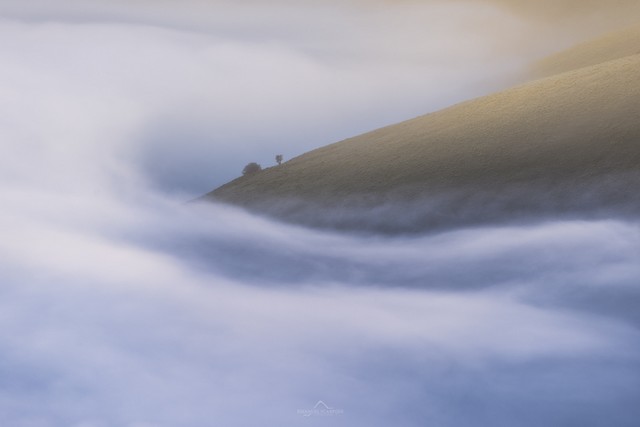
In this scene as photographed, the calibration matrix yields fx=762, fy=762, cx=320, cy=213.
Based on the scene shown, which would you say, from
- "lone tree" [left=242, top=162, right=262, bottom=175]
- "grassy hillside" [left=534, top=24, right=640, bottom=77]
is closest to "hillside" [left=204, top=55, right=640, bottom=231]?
"lone tree" [left=242, top=162, right=262, bottom=175]

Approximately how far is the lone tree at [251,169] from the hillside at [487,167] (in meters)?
5.53

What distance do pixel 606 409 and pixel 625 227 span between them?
2170cm

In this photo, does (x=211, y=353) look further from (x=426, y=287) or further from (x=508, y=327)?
(x=508, y=327)

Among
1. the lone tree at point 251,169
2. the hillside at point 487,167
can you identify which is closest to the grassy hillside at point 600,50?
the hillside at point 487,167

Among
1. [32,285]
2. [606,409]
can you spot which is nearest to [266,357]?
[606,409]

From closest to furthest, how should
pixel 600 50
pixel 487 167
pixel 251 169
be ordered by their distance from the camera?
pixel 487 167
pixel 251 169
pixel 600 50

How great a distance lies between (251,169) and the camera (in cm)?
10838

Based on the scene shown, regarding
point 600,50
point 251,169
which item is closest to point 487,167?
point 251,169

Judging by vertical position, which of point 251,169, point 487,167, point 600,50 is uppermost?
point 600,50

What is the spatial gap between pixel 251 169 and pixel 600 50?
5924 cm

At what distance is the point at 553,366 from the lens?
6272 centimetres

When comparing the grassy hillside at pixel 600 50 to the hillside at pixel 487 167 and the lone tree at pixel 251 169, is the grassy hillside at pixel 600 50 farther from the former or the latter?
the lone tree at pixel 251 169

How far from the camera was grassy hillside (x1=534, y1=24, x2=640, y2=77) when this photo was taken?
11425 centimetres

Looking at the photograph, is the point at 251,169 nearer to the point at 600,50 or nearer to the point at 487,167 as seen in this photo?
the point at 487,167
